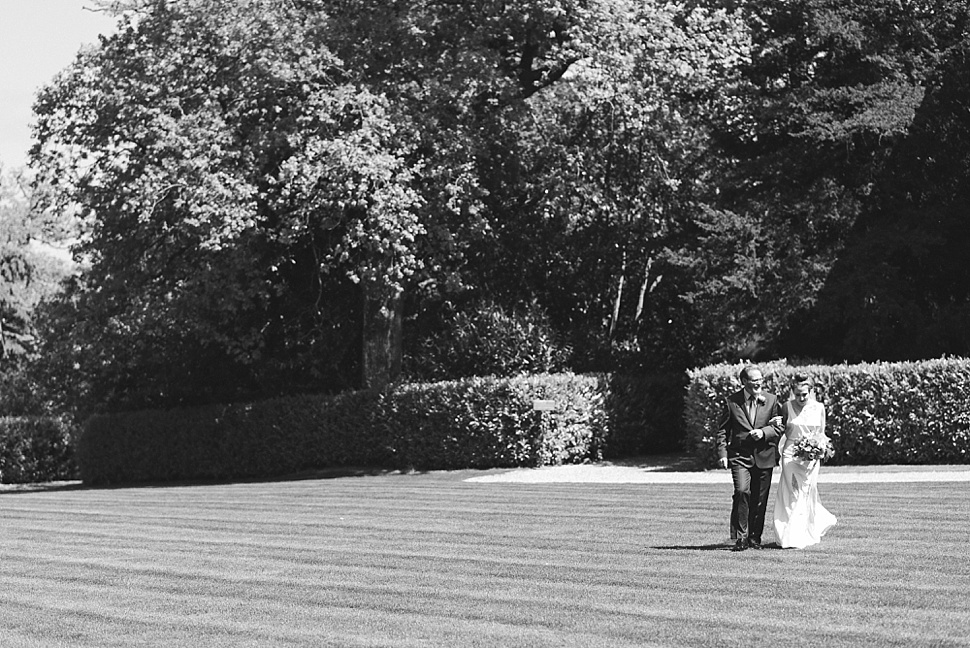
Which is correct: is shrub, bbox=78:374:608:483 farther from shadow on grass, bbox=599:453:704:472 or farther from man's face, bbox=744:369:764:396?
man's face, bbox=744:369:764:396

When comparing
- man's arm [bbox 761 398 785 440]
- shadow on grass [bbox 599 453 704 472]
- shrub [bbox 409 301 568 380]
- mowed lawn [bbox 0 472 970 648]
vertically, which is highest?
shrub [bbox 409 301 568 380]

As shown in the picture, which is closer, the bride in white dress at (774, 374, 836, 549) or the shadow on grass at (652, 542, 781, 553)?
the bride in white dress at (774, 374, 836, 549)

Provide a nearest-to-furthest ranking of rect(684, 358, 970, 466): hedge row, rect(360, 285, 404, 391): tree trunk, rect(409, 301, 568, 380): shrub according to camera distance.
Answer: rect(684, 358, 970, 466): hedge row
rect(409, 301, 568, 380): shrub
rect(360, 285, 404, 391): tree trunk

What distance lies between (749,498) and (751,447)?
0.56 meters

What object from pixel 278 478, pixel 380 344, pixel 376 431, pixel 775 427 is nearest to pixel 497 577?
pixel 775 427

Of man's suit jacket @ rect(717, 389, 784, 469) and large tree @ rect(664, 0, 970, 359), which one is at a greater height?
large tree @ rect(664, 0, 970, 359)

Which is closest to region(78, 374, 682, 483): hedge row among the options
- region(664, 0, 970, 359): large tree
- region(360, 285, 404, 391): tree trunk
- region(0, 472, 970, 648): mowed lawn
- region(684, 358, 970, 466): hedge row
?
region(360, 285, 404, 391): tree trunk

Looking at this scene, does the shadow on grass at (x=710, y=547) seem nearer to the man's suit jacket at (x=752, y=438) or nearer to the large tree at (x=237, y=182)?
the man's suit jacket at (x=752, y=438)

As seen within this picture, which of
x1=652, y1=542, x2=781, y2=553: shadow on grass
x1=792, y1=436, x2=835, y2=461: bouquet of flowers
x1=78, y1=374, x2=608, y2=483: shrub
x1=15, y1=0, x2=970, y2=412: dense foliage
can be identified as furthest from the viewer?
x1=78, y1=374, x2=608, y2=483: shrub

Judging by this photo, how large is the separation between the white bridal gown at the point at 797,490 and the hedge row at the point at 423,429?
15472mm

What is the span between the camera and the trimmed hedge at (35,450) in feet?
135

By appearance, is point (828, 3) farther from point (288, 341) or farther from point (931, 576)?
point (931, 576)

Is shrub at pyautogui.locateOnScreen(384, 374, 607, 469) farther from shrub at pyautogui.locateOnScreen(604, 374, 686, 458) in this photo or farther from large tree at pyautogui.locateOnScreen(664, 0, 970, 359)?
large tree at pyautogui.locateOnScreen(664, 0, 970, 359)

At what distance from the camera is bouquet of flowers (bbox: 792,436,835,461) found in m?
13.0
